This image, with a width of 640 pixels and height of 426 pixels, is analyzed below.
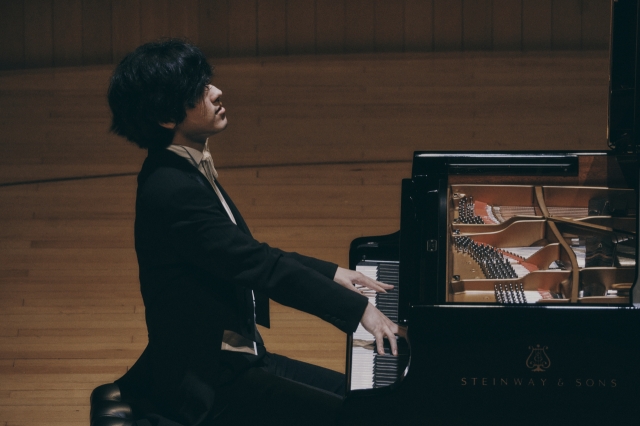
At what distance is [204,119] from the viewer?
5.72ft

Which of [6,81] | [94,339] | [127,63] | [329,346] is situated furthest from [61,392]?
[6,81]

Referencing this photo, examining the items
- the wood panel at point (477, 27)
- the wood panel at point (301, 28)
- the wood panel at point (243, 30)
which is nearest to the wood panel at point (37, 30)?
the wood panel at point (243, 30)

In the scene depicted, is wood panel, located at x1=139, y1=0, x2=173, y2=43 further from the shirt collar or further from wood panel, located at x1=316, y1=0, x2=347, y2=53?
the shirt collar

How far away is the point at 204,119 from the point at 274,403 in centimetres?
62

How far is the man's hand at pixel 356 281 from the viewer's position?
6.02 ft

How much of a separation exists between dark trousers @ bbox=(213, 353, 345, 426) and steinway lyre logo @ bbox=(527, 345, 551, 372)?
417 mm

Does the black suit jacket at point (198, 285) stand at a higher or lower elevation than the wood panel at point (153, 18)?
lower

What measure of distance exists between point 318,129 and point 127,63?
2929 millimetres

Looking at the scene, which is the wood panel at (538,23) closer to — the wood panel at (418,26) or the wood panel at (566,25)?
the wood panel at (566,25)

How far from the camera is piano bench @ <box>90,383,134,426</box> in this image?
1.75 m

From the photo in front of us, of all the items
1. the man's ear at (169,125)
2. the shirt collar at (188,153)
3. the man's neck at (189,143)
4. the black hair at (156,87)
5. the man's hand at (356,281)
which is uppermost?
the black hair at (156,87)

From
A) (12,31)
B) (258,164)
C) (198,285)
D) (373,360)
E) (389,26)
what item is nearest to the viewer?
(198,285)

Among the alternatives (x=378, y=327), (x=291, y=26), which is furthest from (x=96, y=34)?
(x=378, y=327)

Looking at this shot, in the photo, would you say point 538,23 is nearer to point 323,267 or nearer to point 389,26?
point 389,26
